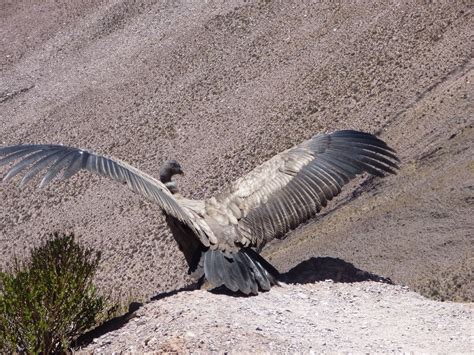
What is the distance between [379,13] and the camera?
25.2 metres

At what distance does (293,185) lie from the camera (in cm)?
1005

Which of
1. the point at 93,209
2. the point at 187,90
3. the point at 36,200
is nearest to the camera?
the point at 93,209

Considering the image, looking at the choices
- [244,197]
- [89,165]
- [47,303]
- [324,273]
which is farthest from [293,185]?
[47,303]

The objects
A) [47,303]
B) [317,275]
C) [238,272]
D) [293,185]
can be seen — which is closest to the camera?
[47,303]

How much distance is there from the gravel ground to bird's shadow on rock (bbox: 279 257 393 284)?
179 mm

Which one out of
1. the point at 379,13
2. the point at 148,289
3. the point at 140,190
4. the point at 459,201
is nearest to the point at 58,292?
the point at 140,190

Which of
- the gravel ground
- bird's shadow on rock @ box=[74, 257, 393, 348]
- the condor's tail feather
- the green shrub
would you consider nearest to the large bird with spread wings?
the condor's tail feather

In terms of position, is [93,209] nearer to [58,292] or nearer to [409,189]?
[409,189]

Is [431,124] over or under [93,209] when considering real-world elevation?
under

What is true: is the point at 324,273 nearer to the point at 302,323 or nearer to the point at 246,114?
the point at 302,323

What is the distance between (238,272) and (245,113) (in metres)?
15.4

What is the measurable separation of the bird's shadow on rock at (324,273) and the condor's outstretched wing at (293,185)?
451 mm

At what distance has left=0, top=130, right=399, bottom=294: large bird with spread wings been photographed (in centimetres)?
849

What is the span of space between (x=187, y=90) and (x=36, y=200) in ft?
17.9
